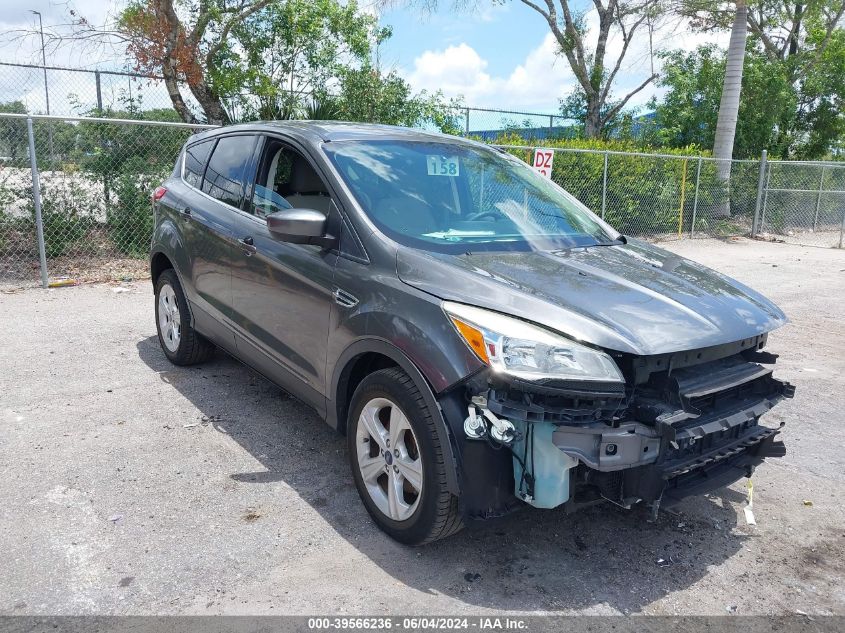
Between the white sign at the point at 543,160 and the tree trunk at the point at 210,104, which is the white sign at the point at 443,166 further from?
the tree trunk at the point at 210,104

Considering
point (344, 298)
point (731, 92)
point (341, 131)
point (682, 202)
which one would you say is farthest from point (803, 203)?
point (344, 298)

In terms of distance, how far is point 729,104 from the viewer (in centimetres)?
1639

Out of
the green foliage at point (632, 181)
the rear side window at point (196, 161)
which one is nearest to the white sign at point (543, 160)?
the green foliage at point (632, 181)

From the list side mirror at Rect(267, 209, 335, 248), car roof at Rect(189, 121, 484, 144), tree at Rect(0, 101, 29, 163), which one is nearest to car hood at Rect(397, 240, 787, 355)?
side mirror at Rect(267, 209, 335, 248)

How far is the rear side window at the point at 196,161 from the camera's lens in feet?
16.6

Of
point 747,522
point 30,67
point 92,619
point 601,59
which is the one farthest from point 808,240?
point 92,619

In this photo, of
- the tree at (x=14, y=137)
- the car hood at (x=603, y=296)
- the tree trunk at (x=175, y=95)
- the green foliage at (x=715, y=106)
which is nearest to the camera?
the car hood at (x=603, y=296)

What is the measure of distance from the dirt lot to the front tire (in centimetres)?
17

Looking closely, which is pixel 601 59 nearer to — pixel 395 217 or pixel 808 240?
pixel 808 240

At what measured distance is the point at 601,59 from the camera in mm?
19234

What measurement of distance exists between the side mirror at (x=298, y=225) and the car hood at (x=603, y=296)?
0.47 m

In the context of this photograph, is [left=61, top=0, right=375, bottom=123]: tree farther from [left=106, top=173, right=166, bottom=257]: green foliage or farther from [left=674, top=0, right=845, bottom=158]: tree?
[left=674, top=0, right=845, bottom=158]: tree

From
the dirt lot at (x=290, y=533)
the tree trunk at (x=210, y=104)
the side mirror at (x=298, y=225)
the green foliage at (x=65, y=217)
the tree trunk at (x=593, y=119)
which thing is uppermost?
the tree trunk at (x=593, y=119)

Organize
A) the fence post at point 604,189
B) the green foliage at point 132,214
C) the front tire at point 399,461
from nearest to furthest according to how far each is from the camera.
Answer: the front tire at point 399,461 < the green foliage at point 132,214 < the fence post at point 604,189
